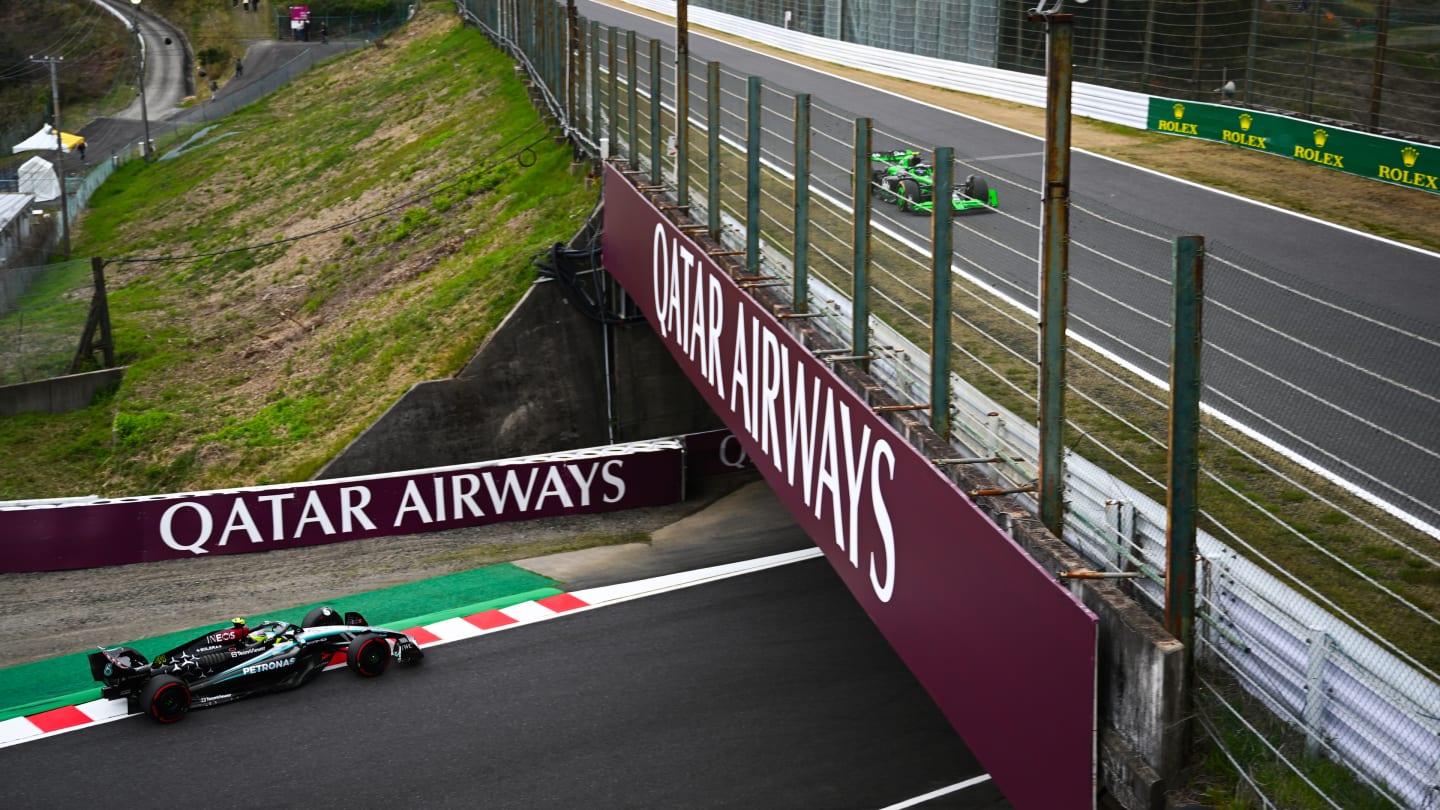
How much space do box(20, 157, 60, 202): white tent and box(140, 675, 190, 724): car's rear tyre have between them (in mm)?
45459

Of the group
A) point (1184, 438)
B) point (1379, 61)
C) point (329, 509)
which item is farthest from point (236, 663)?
point (1379, 61)

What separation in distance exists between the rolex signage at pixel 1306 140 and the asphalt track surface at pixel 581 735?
1060 cm

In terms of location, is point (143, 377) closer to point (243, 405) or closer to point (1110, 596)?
point (243, 405)

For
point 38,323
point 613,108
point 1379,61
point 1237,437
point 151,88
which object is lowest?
point 38,323

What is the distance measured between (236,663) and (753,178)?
680 centimetres

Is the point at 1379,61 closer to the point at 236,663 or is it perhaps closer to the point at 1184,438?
the point at 1184,438

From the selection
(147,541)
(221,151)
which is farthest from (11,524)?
(221,151)

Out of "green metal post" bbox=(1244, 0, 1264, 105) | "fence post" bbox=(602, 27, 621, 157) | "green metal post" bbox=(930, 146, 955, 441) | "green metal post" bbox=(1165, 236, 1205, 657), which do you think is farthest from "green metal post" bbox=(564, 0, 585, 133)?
"green metal post" bbox=(1165, 236, 1205, 657)

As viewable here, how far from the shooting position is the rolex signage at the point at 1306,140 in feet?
59.5

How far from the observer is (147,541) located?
18656mm

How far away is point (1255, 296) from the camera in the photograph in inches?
373

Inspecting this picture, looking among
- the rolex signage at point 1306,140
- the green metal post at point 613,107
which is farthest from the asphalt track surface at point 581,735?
the rolex signage at point 1306,140

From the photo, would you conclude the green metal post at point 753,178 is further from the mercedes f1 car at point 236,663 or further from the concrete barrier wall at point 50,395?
the concrete barrier wall at point 50,395

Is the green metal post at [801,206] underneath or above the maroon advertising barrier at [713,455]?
above
